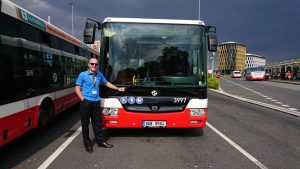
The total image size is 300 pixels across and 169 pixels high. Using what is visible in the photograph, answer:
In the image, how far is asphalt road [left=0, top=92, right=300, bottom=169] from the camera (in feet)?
15.9

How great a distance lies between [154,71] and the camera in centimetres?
628

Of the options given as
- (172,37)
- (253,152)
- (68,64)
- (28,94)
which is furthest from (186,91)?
(68,64)

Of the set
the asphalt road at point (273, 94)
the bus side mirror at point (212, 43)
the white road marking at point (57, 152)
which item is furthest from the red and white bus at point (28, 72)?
the asphalt road at point (273, 94)

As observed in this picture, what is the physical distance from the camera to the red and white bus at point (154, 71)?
614 cm

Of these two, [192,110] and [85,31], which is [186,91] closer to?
[192,110]

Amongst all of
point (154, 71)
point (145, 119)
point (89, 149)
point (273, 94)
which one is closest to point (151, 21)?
point (154, 71)

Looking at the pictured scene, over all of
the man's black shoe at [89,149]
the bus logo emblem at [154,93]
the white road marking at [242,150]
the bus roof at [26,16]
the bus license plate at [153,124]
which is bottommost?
the white road marking at [242,150]

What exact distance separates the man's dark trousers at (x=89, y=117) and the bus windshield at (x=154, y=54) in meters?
0.84

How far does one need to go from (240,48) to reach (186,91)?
15341 centimetres

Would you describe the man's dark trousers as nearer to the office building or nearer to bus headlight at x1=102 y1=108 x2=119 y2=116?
bus headlight at x1=102 y1=108 x2=119 y2=116

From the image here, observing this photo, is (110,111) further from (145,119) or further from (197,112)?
(197,112)

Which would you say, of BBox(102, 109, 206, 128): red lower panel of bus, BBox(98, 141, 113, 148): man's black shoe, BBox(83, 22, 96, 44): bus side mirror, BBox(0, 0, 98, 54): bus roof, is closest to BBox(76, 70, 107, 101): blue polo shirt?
BBox(102, 109, 206, 128): red lower panel of bus

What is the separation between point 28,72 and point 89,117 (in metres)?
1.69

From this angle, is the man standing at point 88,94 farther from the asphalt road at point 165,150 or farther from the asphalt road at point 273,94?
the asphalt road at point 273,94
